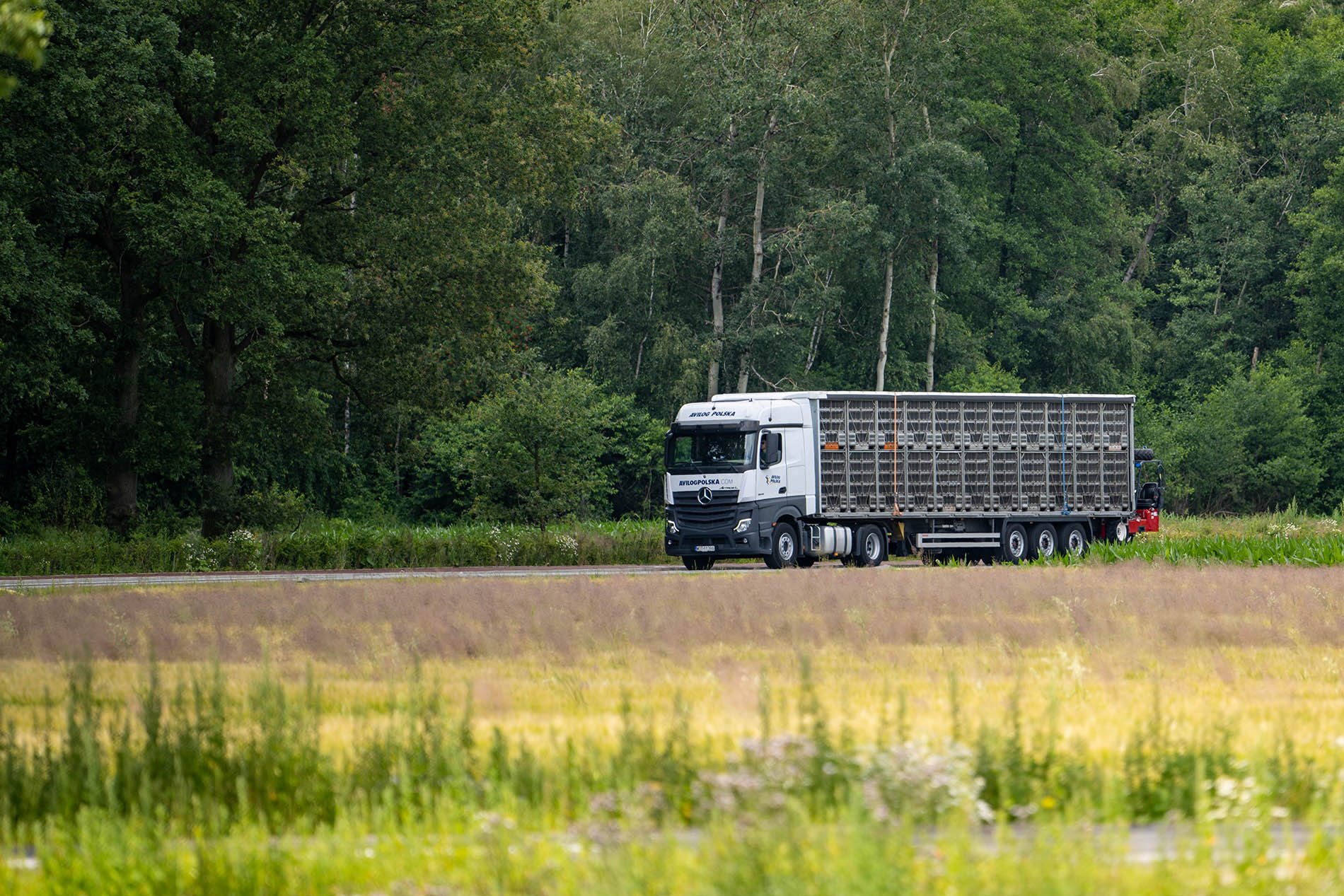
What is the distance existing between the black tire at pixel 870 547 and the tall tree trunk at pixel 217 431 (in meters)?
14.4

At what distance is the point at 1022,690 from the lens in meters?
13.8

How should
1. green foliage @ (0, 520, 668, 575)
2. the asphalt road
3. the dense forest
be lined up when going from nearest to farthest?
the asphalt road, green foliage @ (0, 520, 668, 575), the dense forest

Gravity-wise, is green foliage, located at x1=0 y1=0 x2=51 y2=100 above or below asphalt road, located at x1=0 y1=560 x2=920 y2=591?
above

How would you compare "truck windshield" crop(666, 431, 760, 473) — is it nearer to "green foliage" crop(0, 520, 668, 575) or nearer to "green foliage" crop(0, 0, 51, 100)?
"green foliage" crop(0, 520, 668, 575)

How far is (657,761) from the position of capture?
9.30 m

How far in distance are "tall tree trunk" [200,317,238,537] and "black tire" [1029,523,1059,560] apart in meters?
18.5

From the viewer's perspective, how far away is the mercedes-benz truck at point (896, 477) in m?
34.0

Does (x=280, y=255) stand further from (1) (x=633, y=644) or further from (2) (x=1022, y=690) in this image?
(2) (x=1022, y=690)

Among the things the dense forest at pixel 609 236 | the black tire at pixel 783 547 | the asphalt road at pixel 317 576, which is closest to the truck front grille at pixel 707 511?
the black tire at pixel 783 547

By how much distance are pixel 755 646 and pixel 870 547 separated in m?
18.2

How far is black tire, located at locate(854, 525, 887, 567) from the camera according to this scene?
35500 millimetres

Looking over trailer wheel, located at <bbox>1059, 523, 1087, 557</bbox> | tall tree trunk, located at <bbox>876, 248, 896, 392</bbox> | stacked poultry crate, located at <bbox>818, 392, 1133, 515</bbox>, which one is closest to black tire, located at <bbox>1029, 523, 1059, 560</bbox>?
trailer wheel, located at <bbox>1059, 523, 1087, 557</bbox>

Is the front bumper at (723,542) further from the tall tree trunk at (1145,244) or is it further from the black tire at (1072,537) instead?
the tall tree trunk at (1145,244)

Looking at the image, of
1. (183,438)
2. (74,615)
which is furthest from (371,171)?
(74,615)
